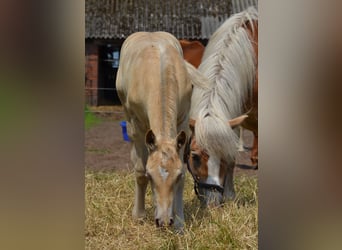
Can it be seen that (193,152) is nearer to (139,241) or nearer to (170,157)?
(170,157)

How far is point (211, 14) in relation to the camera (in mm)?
8672

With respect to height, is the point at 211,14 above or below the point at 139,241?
above

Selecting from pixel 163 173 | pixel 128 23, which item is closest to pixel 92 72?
pixel 128 23

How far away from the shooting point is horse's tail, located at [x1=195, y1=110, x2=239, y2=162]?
2480 millimetres

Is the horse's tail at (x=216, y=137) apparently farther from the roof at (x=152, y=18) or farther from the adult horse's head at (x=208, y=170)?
the roof at (x=152, y=18)

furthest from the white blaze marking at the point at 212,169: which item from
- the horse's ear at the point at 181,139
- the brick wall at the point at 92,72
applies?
the brick wall at the point at 92,72

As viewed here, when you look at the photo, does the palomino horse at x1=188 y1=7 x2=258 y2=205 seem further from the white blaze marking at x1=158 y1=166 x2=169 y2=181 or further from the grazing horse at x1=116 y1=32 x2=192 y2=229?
the white blaze marking at x1=158 y1=166 x2=169 y2=181

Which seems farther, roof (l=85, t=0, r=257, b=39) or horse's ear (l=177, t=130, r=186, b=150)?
roof (l=85, t=0, r=257, b=39)

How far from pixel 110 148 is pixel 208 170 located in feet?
9.52

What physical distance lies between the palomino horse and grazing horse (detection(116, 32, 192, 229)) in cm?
21

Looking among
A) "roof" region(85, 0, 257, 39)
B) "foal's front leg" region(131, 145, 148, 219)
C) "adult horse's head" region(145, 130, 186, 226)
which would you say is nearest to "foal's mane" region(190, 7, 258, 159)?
"foal's front leg" region(131, 145, 148, 219)
